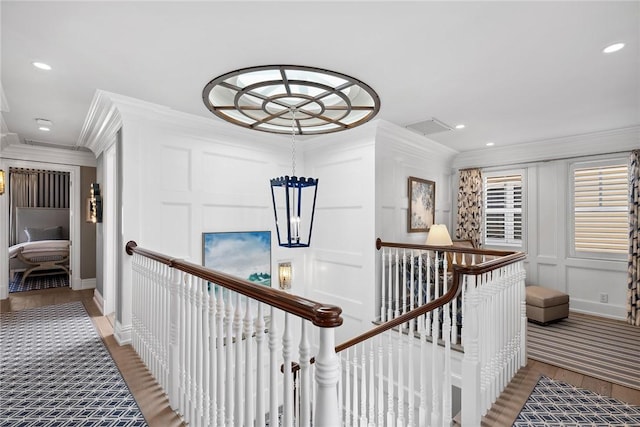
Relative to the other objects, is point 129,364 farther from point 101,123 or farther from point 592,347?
point 592,347

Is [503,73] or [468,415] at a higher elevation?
[503,73]

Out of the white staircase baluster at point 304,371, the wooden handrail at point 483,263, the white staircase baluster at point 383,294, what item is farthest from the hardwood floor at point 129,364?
the white staircase baluster at point 383,294

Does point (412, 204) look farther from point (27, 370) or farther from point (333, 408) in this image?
point (27, 370)

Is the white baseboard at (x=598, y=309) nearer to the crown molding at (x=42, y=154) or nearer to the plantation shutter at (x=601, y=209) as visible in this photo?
the plantation shutter at (x=601, y=209)

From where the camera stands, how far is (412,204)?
480cm

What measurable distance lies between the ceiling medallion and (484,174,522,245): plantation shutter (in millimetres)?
3195

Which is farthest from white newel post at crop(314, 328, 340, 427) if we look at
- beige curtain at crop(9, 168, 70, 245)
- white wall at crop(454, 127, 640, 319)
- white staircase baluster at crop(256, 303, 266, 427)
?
beige curtain at crop(9, 168, 70, 245)

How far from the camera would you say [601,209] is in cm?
447

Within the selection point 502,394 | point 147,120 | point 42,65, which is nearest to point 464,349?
point 502,394

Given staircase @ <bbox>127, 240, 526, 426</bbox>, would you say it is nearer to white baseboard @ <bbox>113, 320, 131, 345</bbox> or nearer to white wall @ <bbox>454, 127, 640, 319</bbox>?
white baseboard @ <bbox>113, 320, 131, 345</bbox>

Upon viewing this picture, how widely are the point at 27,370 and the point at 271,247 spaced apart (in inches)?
108

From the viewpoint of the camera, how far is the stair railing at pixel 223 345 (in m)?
1.10

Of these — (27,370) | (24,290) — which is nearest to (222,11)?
(27,370)

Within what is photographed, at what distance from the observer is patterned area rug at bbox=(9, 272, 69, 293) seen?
5590 mm
